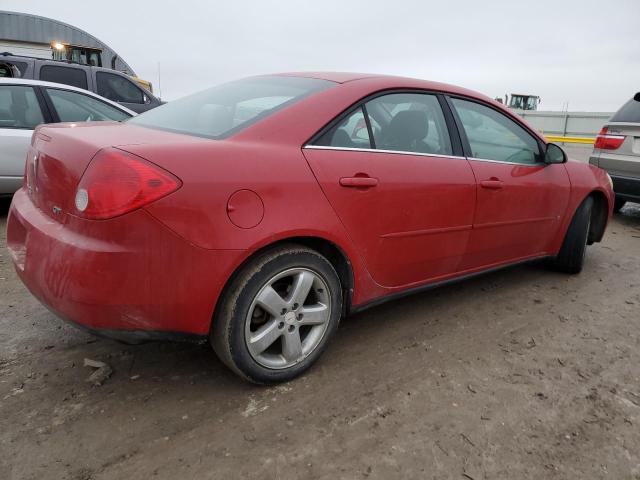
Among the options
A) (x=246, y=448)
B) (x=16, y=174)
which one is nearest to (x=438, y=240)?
(x=246, y=448)

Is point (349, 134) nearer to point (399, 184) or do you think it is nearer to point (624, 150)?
point (399, 184)

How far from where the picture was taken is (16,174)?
16.4 feet

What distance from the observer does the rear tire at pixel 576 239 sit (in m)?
3.91

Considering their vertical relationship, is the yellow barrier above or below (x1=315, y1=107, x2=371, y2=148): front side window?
below

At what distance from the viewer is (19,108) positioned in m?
5.14

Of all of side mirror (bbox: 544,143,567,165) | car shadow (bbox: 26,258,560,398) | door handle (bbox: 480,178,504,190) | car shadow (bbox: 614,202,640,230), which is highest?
side mirror (bbox: 544,143,567,165)

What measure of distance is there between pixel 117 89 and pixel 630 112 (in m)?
8.41

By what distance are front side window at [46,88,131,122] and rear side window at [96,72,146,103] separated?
3.90m

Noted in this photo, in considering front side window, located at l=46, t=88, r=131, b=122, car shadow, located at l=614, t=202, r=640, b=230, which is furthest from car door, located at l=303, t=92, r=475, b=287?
car shadow, located at l=614, t=202, r=640, b=230

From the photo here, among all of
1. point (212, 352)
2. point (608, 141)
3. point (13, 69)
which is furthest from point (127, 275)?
point (13, 69)

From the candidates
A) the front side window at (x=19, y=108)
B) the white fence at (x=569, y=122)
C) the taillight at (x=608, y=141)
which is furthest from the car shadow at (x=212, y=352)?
the white fence at (x=569, y=122)

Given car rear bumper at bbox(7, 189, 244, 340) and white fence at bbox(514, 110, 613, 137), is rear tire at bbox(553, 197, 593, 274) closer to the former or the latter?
car rear bumper at bbox(7, 189, 244, 340)

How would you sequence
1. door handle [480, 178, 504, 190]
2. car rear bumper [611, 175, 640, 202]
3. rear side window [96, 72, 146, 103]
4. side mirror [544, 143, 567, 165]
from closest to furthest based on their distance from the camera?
door handle [480, 178, 504, 190] < side mirror [544, 143, 567, 165] < car rear bumper [611, 175, 640, 202] < rear side window [96, 72, 146, 103]

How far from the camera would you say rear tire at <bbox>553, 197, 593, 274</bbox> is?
391cm
